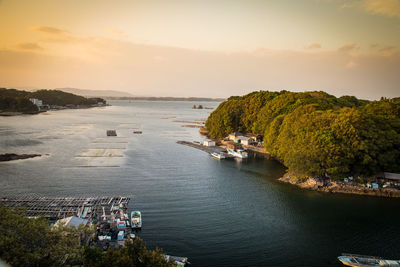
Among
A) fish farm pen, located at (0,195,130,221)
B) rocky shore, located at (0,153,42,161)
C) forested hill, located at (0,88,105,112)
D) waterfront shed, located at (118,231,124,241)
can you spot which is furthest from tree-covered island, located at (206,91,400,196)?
forested hill, located at (0,88,105,112)

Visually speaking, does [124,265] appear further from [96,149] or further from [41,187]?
[96,149]

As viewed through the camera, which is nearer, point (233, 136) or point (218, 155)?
point (218, 155)

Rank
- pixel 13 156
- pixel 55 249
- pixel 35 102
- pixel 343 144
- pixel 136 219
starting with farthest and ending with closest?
pixel 35 102
pixel 13 156
pixel 343 144
pixel 136 219
pixel 55 249

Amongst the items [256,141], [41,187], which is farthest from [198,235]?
[256,141]

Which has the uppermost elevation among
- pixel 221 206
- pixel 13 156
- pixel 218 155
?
pixel 218 155

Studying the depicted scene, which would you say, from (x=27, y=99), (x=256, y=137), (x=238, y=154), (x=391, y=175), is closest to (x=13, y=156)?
(x=238, y=154)

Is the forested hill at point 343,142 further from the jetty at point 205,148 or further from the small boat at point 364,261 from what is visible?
the jetty at point 205,148

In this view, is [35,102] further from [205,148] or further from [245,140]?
[245,140]
